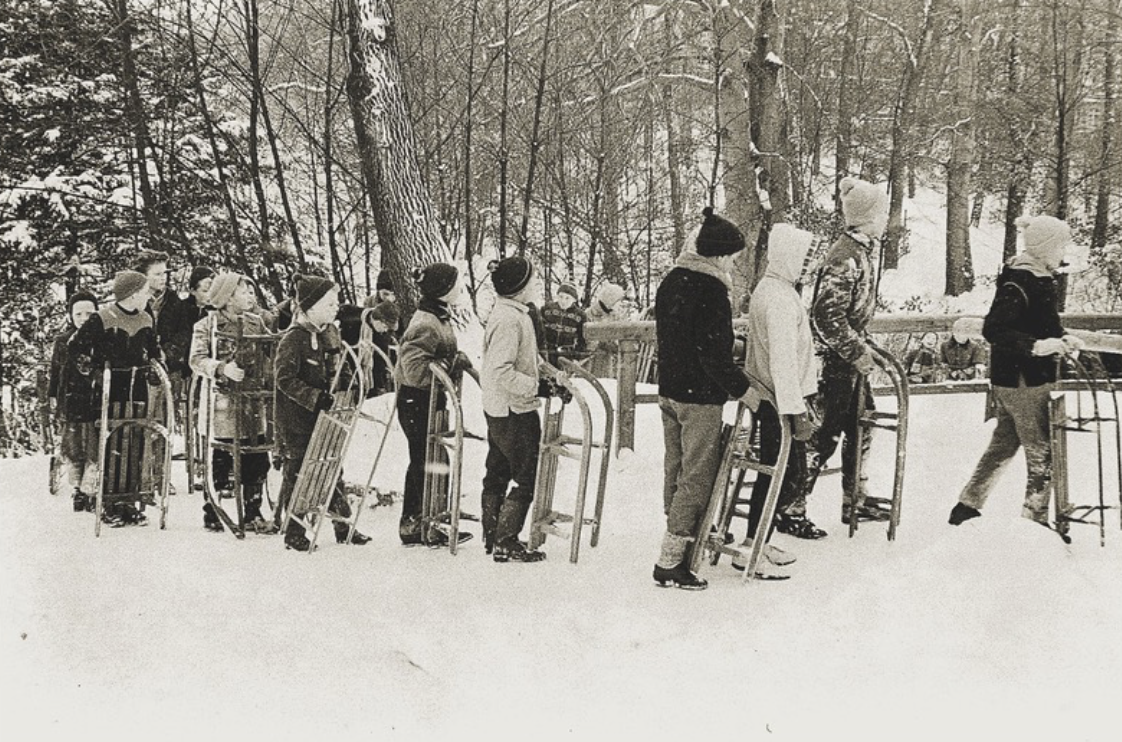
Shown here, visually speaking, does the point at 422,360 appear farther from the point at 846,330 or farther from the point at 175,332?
the point at 175,332

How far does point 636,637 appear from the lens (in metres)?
4.72

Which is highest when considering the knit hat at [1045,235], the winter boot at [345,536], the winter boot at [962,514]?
the knit hat at [1045,235]

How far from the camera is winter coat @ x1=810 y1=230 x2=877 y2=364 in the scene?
601 centimetres

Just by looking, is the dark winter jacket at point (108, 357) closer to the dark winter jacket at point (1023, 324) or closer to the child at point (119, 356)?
the child at point (119, 356)

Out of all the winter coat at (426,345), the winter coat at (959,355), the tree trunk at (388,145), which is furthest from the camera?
the winter coat at (959,355)

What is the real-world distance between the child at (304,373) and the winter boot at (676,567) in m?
2.40

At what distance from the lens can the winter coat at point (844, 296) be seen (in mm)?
6012

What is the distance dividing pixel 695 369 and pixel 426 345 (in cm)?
196

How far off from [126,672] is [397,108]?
Result: 7325 mm

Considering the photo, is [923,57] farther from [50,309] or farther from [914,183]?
[50,309]

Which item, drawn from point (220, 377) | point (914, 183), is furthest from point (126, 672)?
point (914, 183)

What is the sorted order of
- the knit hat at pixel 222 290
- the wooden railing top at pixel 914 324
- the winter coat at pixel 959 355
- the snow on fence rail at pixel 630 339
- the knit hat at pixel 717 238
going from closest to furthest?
the knit hat at pixel 717 238, the knit hat at pixel 222 290, the snow on fence rail at pixel 630 339, the wooden railing top at pixel 914 324, the winter coat at pixel 959 355

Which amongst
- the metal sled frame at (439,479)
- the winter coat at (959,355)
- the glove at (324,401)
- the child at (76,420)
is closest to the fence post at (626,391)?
the metal sled frame at (439,479)

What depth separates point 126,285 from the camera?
7.47 meters
